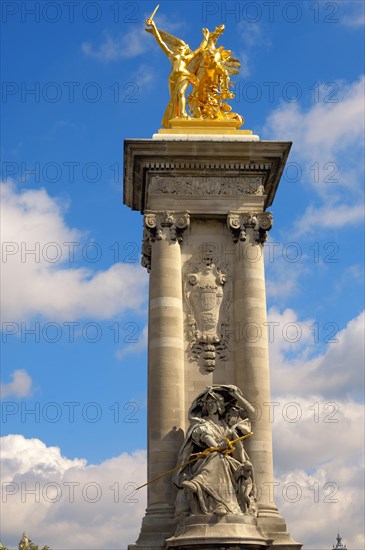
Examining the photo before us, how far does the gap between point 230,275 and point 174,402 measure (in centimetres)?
427

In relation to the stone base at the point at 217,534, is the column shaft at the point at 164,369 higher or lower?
higher

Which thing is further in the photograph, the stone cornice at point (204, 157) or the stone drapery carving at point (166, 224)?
the stone cornice at point (204, 157)

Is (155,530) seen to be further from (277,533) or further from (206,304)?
(206,304)

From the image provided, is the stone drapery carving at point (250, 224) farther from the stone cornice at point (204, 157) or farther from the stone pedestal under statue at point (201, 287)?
the stone cornice at point (204, 157)

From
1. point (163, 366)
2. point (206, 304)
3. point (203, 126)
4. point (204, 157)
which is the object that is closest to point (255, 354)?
point (206, 304)

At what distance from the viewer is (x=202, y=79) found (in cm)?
3064

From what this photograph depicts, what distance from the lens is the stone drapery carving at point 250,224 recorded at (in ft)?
92.3

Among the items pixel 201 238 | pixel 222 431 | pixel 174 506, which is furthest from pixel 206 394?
pixel 201 238

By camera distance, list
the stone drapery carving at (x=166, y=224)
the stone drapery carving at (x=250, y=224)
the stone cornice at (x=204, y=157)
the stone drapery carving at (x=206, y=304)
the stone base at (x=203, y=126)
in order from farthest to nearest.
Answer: the stone base at (x=203, y=126), the stone cornice at (x=204, y=157), the stone drapery carving at (x=250, y=224), the stone drapery carving at (x=166, y=224), the stone drapery carving at (x=206, y=304)

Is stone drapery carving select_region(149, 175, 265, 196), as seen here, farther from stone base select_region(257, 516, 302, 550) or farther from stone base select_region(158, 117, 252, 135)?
stone base select_region(257, 516, 302, 550)

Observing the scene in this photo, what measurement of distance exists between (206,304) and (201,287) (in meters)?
0.54

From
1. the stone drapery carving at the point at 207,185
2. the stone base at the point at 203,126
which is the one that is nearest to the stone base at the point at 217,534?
the stone drapery carving at the point at 207,185

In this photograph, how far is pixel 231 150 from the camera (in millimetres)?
28625

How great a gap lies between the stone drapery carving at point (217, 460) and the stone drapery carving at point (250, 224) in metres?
4.81
